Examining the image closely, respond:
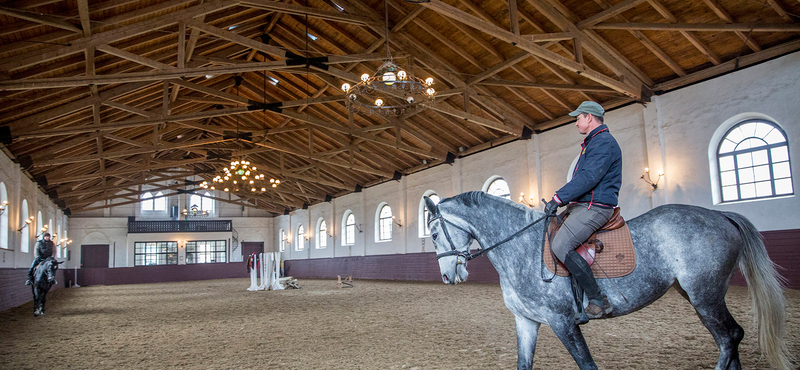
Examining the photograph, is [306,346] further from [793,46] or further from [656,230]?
[793,46]

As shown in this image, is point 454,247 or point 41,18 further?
point 41,18

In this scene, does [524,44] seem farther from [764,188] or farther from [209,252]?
[209,252]

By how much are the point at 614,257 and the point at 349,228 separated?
2466 cm

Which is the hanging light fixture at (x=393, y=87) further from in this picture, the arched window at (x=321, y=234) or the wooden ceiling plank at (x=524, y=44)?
the arched window at (x=321, y=234)

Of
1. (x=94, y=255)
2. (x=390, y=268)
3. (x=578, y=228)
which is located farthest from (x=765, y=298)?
(x=94, y=255)

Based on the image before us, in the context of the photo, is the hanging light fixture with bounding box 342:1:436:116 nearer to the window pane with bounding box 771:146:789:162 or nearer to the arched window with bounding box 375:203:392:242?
the window pane with bounding box 771:146:789:162

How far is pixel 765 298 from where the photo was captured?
9.61 feet

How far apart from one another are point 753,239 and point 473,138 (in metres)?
14.5

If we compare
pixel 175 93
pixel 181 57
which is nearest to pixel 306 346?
pixel 181 57

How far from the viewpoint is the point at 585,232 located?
2.80 meters

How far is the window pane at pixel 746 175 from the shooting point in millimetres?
10062

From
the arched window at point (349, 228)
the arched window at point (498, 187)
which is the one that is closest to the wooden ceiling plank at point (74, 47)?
the arched window at point (498, 187)

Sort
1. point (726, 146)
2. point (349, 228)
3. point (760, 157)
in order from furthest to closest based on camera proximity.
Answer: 1. point (349, 228)
2. point (726, 146)
3. point (760, 157)

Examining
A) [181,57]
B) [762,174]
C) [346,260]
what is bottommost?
[346,260]
